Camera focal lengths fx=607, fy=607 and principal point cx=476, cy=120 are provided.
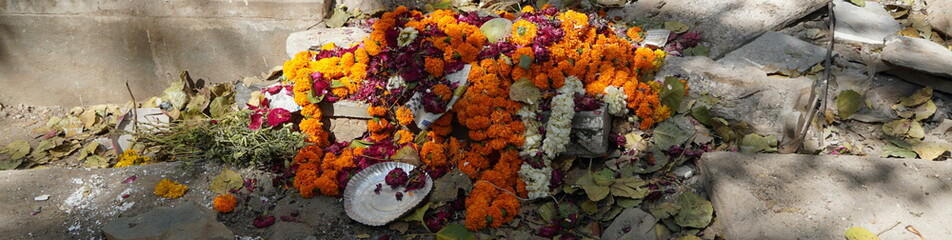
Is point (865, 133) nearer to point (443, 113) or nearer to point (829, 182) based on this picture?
point (829, 182)

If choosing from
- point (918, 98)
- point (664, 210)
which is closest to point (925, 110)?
point (918, 98)

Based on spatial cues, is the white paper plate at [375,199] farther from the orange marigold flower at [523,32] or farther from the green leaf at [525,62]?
the orange marigold flower at [523,32]

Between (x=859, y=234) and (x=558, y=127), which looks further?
(x=558, y=127)

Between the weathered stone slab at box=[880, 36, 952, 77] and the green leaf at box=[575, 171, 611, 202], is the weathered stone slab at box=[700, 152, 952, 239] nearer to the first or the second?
the green leaf at box=[575, 171, 611, 202]

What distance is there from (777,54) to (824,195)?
1.43 m

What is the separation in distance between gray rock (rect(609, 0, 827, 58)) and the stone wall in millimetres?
2955

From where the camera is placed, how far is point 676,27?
4641mm

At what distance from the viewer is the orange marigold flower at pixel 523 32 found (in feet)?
13.3

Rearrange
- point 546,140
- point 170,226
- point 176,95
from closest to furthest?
point 170,226 < point 546,140 < point 176,95

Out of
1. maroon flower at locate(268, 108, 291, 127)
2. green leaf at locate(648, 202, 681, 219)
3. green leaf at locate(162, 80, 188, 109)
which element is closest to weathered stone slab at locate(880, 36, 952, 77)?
green leaf at locate(648, 202, 681, 219)

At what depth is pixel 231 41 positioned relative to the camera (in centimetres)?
532

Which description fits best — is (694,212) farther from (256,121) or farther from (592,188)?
(256,121)

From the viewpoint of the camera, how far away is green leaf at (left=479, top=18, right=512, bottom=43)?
165 inches

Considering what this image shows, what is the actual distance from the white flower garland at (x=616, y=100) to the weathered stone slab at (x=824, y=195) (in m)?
0.63
